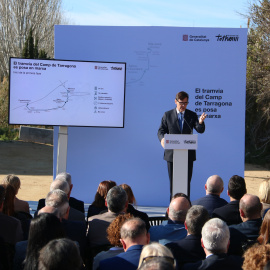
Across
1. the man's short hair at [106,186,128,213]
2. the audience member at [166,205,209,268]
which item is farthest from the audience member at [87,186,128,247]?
the audience member at [166,205,209,268]

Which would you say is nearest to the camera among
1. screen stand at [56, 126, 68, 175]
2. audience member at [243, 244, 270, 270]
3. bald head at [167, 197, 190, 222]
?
audience member at [243, 244, 270, 270]

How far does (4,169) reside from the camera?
40.2ft

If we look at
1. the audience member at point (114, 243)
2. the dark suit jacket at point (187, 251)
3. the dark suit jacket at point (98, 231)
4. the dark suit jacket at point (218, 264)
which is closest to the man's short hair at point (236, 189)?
the dark suit jacket at point (98, 231)

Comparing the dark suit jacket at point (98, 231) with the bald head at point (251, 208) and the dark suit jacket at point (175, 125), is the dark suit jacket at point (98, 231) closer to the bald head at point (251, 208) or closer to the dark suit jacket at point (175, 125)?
the bald head at point (251, 208)

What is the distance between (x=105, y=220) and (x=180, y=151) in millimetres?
1999

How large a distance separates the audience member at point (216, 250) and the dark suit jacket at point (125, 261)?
10.7 inches

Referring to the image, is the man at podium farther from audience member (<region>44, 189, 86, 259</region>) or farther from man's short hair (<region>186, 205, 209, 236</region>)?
man's short hair (<region>186, 205, 209, 236</region>)

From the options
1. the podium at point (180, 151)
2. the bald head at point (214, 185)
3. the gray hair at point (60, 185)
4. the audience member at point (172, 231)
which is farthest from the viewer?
the podium at point (180, 151)

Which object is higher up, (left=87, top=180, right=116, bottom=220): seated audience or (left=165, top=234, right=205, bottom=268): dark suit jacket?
(left=87, top=180, right=116, bottom=220): seated audience

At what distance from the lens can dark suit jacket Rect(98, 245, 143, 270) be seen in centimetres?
237

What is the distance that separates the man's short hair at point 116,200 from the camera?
10.9 ft

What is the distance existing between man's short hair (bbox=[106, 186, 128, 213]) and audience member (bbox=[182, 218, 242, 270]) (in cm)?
100

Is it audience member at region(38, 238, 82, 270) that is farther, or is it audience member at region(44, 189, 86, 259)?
audience member at region(44, 189, 86, 259)

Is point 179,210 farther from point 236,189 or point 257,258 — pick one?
point 257,258
